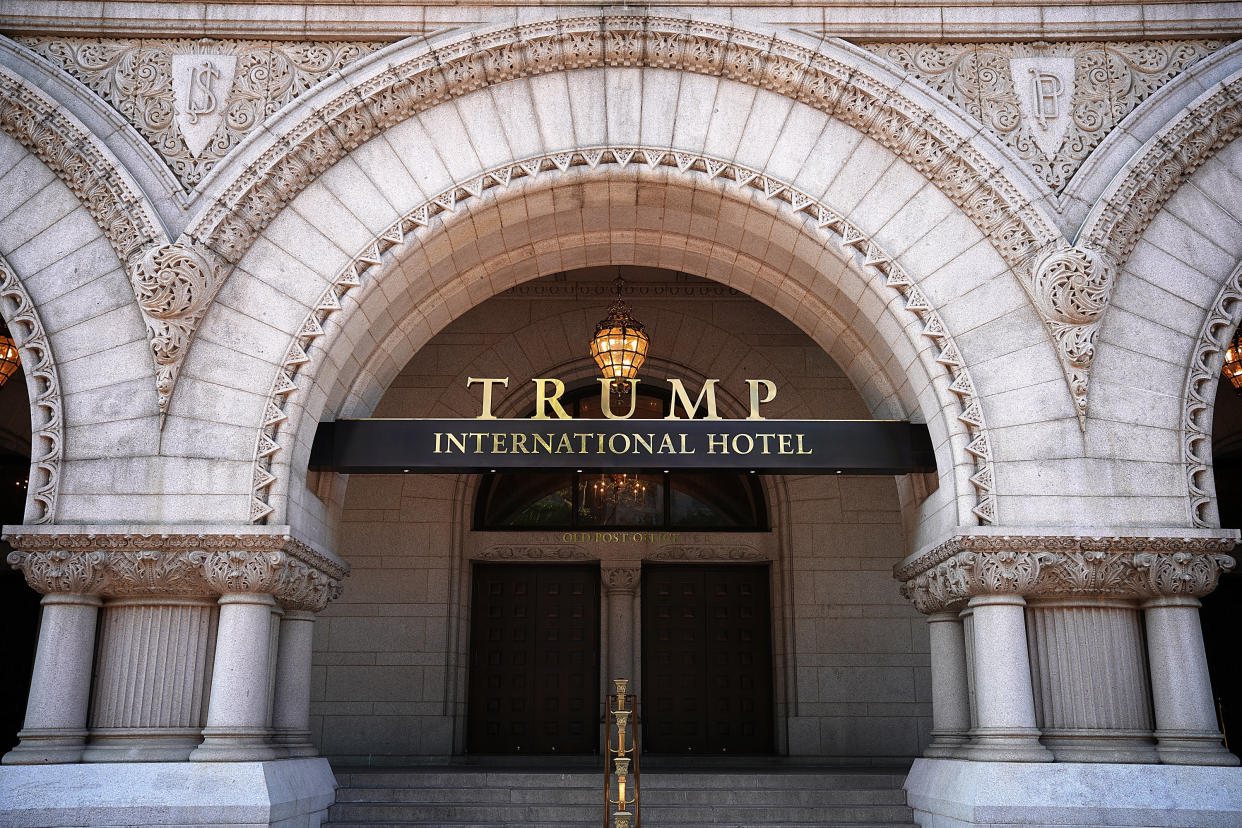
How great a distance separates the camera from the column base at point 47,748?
27.1 feet

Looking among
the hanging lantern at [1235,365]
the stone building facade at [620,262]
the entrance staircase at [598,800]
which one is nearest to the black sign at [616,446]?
the stone building facade at [620,262]

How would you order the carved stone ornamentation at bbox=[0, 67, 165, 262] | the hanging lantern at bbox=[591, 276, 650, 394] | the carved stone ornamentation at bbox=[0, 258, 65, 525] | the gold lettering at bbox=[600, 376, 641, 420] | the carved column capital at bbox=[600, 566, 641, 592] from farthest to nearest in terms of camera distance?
the carved column capital at bbox=[600, 566, 641, 592] → the hanging lantern at bbox=[591, 276, 650, 394] → the gold lettering at bbox=[600, 376, 641, 420] → the carved stone ornamentation at bbox=[0, 67, 165, 262] → the carved stone ornamentation at bbox=[0, 258, 65, 525]

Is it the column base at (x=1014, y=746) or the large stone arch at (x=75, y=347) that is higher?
the large stone arch at (x=75, y=347)

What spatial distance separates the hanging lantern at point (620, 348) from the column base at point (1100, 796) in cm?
497

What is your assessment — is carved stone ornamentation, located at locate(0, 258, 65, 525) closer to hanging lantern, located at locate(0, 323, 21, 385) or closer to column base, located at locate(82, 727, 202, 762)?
column base, located at locate(82, 727, 202, 762)

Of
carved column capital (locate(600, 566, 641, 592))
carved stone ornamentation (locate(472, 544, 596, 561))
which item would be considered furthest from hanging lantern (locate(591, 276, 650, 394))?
carved stone ornamentation (locate(472, 544, 596, 561))

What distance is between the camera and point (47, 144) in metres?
9.57

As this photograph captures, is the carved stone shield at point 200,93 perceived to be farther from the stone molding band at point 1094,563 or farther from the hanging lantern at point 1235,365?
the hanging lantern at point 1235,365

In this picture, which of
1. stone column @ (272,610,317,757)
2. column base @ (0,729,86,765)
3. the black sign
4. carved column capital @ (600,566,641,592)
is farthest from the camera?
carved column capital @ (600,566,641,592)

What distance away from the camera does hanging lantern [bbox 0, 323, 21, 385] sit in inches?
451

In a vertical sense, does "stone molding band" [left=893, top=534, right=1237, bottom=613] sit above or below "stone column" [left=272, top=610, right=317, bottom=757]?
above

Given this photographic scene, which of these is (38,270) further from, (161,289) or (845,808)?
(845,808)

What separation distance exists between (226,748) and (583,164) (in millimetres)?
A: 5755

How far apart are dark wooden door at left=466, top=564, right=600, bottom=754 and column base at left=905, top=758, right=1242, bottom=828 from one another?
6.15 m
